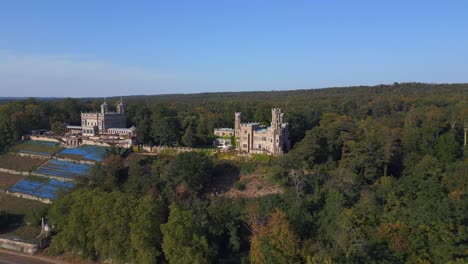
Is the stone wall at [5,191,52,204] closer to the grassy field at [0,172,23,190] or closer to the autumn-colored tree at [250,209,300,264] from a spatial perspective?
the grassy field at [0,172,23,190]

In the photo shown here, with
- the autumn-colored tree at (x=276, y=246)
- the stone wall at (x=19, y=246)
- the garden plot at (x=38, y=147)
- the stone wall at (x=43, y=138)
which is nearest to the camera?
A: the autumn-colored tree at (x=276, y=246)

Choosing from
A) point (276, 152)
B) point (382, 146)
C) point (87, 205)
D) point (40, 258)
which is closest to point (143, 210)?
point (87, 205)

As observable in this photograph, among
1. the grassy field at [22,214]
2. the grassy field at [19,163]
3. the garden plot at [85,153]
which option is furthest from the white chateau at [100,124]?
the grassy field at [22,214]

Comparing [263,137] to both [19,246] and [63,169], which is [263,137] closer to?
[63,169]

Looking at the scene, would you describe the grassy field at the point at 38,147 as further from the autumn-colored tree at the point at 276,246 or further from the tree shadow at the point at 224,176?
the autumn-colored tree at the point at 276,246

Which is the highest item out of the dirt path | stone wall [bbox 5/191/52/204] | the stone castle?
the stone castle

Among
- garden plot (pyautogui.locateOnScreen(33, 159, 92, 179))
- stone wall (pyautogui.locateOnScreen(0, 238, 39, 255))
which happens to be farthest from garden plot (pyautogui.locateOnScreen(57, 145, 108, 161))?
stone wall (pyautogui.locateOnScreen(0, 238, 39, 255))

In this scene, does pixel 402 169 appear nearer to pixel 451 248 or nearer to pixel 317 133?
pixel 317 133
